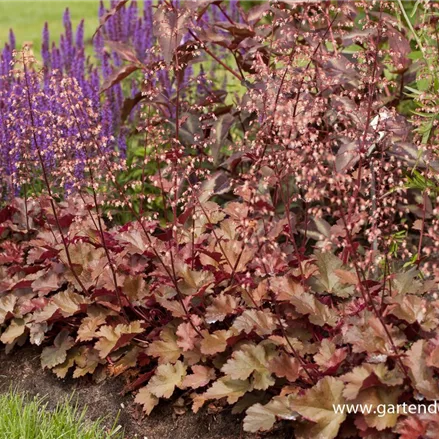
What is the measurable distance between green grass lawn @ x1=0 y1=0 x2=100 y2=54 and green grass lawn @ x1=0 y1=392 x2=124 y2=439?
8.48 m

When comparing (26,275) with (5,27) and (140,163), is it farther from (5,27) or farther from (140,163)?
(5,27)

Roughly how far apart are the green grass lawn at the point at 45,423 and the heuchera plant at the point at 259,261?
0.64 feet

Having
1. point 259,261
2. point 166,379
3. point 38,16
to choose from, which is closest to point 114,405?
point 166,379

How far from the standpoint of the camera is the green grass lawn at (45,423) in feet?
9.87

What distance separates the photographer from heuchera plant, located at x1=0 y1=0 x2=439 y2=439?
8.84 feet

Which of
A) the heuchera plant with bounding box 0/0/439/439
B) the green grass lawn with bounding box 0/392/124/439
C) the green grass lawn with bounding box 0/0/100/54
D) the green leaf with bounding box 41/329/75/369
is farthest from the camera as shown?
the green grass lawn with bounding box 0/0/100/54

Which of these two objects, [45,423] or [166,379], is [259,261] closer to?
[166,379]

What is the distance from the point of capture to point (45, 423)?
3072mm

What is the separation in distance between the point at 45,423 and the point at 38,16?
454 inches

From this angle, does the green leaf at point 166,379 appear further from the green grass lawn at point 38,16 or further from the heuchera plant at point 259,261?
the green grass lawn at point 38,16

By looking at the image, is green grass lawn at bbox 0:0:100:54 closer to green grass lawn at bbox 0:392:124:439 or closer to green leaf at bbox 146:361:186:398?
green grass lawn at bbox 0:392:124:439

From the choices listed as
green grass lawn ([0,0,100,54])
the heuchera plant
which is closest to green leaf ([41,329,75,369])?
the heuchera plant

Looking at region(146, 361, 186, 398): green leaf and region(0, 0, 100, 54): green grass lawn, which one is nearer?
region(146, 361, 186, 398): green leaf

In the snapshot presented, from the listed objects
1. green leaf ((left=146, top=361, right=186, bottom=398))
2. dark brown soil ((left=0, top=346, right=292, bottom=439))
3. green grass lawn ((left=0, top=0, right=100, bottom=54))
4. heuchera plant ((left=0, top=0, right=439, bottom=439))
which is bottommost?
green grass lawn ((left=0, top=0, right=100, bottom=54))
